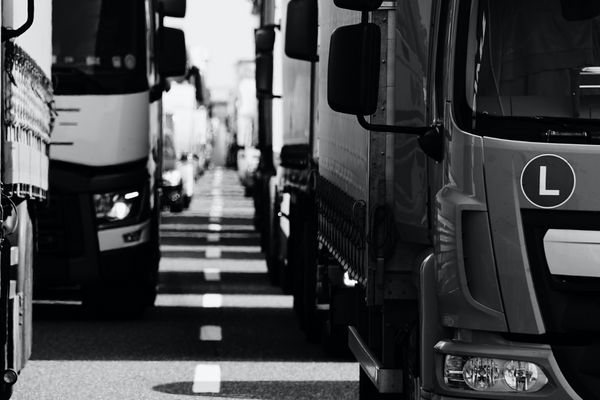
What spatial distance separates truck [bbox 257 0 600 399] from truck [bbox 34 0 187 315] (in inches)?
276

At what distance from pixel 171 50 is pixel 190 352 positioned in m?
2.55

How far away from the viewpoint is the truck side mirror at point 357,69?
688cm

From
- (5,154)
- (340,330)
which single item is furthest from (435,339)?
(340,330)

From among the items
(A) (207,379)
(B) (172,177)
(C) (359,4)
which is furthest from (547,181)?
(B) (172,177)

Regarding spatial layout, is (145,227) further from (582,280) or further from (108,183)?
(582,280)

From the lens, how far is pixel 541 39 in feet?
22.3

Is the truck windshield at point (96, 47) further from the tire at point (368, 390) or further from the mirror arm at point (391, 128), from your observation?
→ the mirror arm at point (391, 128)

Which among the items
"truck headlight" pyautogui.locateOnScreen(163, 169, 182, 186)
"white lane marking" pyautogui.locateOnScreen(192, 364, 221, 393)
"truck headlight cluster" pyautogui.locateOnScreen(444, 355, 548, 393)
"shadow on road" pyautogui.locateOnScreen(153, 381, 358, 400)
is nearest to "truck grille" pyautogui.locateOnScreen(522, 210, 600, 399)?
"truck headlight cluster" pyautogui.locateOnScreen(444, 355, 548, 393)

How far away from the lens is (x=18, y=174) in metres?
8.93

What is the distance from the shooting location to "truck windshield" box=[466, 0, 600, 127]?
6.66 metres

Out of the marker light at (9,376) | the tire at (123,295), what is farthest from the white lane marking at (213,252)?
the marker light at (9,376)

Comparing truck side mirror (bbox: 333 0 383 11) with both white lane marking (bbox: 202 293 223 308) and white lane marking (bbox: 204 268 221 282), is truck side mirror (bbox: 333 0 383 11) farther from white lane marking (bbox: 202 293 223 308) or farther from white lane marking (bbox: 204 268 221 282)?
white lane marking (bbox: 204 268 221 282)

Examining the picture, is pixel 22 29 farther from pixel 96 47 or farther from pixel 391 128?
pixel 96 47

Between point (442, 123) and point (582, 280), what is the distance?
0.91 metres
